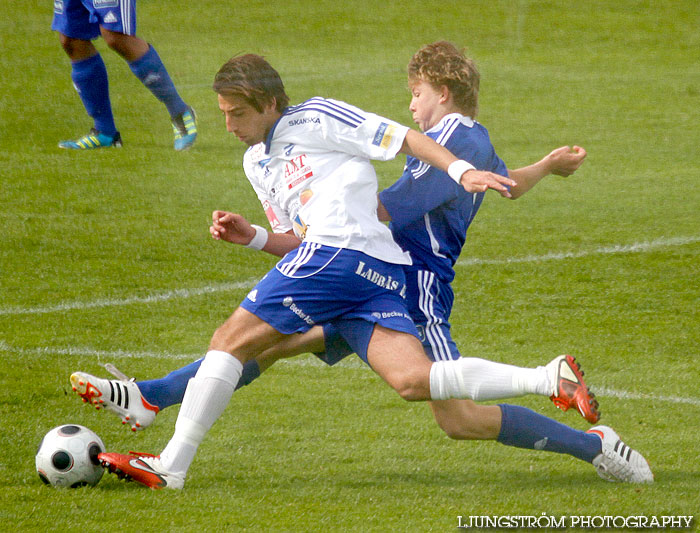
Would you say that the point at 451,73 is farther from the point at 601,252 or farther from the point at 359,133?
the point at 601,252

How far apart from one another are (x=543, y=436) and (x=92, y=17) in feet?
19.2

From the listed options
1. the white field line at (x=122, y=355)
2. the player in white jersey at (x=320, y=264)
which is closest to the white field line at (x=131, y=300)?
the white field line at (x=122, y=355)

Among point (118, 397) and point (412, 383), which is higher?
point (412, 383)

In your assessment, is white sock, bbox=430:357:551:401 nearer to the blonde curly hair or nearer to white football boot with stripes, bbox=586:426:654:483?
white football boot with stripes, bbox=586:426:654:483

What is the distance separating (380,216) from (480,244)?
378cm

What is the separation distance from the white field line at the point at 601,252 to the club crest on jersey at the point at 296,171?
339 centimetres

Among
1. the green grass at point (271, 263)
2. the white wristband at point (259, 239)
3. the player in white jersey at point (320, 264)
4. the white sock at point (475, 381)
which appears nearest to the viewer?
the white sock at point (475, 381)

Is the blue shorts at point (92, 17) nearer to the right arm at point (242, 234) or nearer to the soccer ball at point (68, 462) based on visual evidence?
the right arm at point (242, 234)

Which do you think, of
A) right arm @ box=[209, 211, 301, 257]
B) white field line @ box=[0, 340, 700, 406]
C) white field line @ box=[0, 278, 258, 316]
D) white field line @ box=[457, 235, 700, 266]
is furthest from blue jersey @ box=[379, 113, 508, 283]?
white field line @ box=[457, 235, 700, 266]

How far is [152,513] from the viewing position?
363 cm

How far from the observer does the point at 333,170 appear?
397 cm

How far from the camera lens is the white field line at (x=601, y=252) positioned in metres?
7.35

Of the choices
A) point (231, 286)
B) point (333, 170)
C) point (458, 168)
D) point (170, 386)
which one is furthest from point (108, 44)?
point (458, 168)

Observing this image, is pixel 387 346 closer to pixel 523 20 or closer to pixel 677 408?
pixel 677 408
